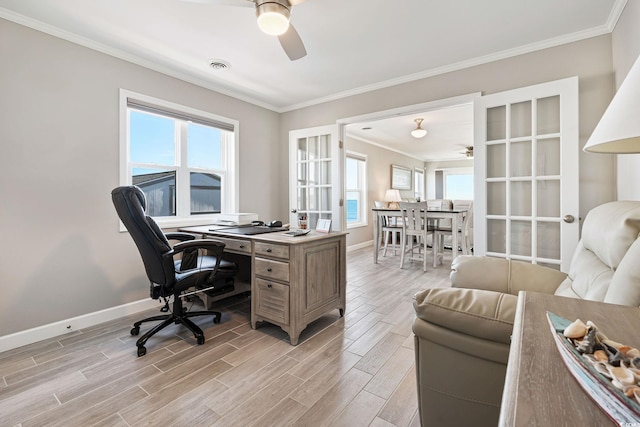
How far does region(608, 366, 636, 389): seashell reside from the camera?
1.34 ft

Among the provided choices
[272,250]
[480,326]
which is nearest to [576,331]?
[480,326]

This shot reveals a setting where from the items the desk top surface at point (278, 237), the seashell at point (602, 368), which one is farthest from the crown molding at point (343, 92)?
the seashell at point (602, 368)

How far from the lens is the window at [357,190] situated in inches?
249

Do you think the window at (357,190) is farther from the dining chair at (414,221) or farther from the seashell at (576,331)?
the seashell at (576,331)

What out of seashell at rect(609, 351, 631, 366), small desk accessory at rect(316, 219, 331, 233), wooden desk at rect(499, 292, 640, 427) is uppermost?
small desk accessory at rect(316, 219, 331, 233)

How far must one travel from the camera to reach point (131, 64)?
2.75m

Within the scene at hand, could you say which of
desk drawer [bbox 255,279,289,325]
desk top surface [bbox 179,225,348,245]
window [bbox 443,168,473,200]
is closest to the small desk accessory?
desk top surface [bbox 179,225,348,245]

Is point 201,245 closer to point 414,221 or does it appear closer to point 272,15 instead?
point 272,15

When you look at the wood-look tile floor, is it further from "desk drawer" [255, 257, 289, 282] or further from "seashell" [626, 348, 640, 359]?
"seashell" [626, 348, 640, 359]

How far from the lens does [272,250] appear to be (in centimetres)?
226

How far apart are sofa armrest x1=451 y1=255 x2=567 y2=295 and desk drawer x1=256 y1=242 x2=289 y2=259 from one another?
46.3 inches

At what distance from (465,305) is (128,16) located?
292cm

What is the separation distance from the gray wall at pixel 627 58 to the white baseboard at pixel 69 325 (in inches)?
161

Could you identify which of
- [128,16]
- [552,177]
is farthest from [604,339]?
[128,16]
